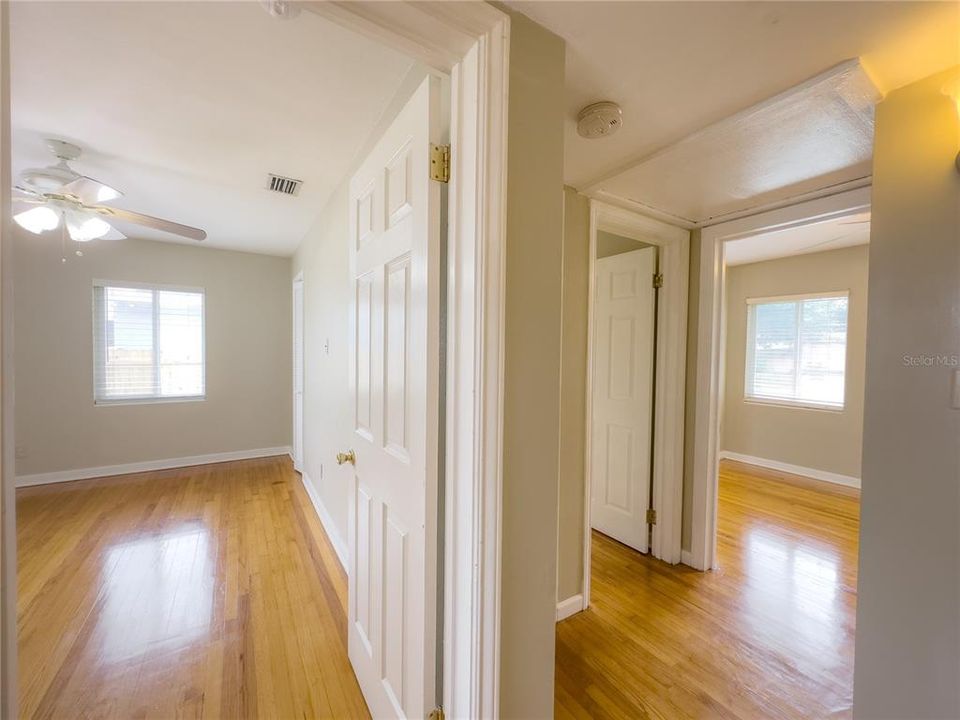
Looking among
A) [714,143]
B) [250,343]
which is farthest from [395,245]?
[250,343]

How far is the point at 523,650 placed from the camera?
1.01 m

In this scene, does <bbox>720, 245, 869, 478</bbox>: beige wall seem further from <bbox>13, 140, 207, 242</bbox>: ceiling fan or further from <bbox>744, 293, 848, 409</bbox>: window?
<bbox>13, 140, 207, 242</bbox>: ceiling fan

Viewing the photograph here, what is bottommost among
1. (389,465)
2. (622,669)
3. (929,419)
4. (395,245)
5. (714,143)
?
(622,669)

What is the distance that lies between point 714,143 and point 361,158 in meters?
1.66

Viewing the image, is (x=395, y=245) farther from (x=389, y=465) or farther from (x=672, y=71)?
(x=672, y=71)

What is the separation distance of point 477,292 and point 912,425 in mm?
1490

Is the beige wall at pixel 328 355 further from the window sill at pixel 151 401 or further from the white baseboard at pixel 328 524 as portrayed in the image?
the window sill at pixel 151 401

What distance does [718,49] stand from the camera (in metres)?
1.10

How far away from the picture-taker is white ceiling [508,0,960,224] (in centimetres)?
97

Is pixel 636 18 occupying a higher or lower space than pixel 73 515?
higher

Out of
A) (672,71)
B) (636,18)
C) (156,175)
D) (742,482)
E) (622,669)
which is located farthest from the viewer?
(742,482)

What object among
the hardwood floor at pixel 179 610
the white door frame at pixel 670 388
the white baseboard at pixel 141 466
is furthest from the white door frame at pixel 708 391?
the white baseboard at pixel 141 466

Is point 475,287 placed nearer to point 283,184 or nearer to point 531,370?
point 531,370

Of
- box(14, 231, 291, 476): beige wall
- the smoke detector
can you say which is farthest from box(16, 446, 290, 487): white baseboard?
the smoke detector
